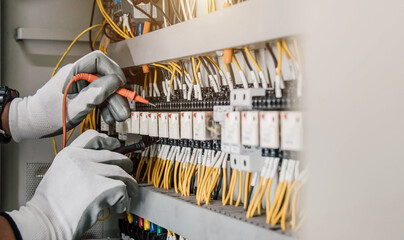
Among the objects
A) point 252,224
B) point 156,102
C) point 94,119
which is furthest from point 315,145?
point 94,119

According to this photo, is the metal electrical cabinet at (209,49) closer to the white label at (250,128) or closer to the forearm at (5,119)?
the white label at (250,128)

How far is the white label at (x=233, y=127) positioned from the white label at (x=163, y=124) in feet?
1.15

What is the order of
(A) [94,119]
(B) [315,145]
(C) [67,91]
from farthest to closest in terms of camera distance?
(A) [94,119]
(C) [67,91]
(B) [315,145]

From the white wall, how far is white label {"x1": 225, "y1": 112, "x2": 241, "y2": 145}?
56 cm

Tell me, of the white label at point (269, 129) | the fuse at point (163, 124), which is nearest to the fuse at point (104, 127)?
the fuse at point (163, 124)

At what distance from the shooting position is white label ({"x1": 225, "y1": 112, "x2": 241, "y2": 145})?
1.08 m

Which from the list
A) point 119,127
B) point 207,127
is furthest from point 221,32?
point 119,127

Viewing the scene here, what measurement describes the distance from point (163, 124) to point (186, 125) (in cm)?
15

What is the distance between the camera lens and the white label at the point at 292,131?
36.0 inches

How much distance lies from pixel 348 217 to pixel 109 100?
1.11m

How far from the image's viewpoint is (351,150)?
18.1 inches

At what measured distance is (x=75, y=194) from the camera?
4.16 ft

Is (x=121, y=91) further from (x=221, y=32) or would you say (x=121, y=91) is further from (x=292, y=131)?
(x=292, y=131)

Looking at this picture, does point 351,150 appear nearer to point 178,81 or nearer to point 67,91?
point 178,81
